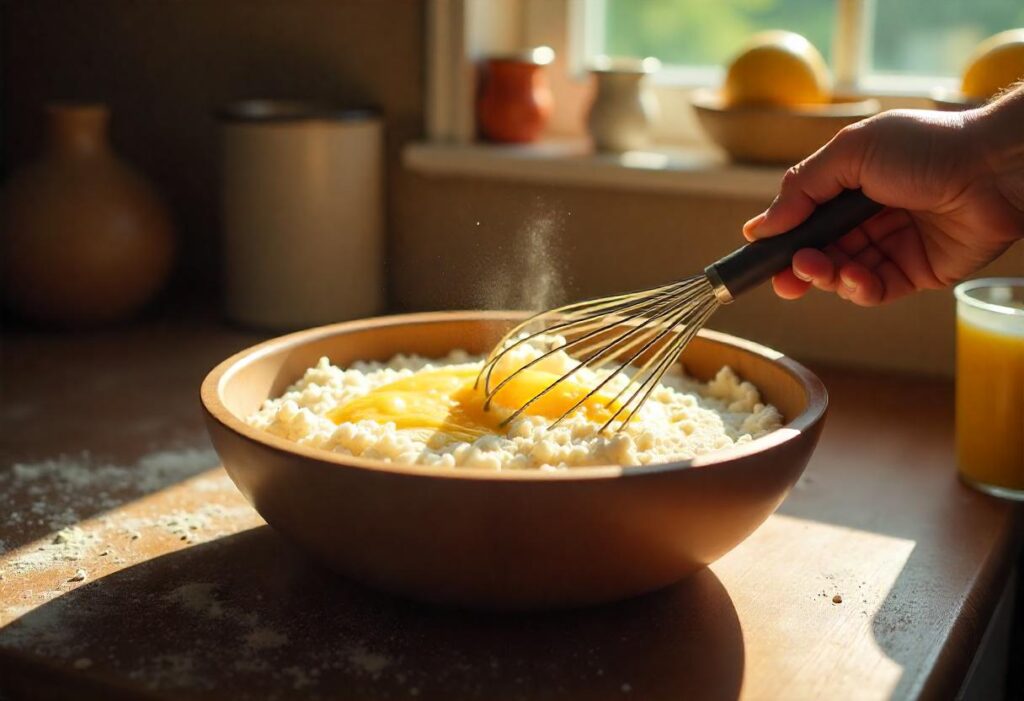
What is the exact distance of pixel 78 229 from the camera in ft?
4.90

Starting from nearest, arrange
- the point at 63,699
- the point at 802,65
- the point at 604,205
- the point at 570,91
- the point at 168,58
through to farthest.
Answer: the point at 63,699 < the point at 802,65 < the point at 604,205 < the point at 570,91 < the point at 168,58

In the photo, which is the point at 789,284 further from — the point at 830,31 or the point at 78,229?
the point at 78,229

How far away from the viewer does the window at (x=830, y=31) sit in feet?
4.70

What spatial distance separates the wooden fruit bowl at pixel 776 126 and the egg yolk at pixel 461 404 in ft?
1.88

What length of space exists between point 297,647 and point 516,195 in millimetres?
893

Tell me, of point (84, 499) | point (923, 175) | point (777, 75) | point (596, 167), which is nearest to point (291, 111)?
point (596, 167)

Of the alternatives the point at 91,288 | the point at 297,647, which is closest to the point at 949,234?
the point at 297,647

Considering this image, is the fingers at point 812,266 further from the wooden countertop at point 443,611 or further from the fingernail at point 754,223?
the wooden countertop at point 443,611

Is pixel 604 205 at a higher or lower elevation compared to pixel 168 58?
lower

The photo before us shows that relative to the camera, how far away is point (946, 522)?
3.11ft

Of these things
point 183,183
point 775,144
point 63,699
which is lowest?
point 63,699

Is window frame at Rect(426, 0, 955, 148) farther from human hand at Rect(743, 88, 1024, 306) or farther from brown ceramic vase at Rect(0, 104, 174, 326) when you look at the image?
human hand at Rect(743, 88, 1024, 306)

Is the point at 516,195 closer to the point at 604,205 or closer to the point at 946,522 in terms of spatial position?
the point at 604,205

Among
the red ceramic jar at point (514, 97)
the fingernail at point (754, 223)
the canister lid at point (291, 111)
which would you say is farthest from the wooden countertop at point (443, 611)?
the red ceramic jar at point (514, 97)
